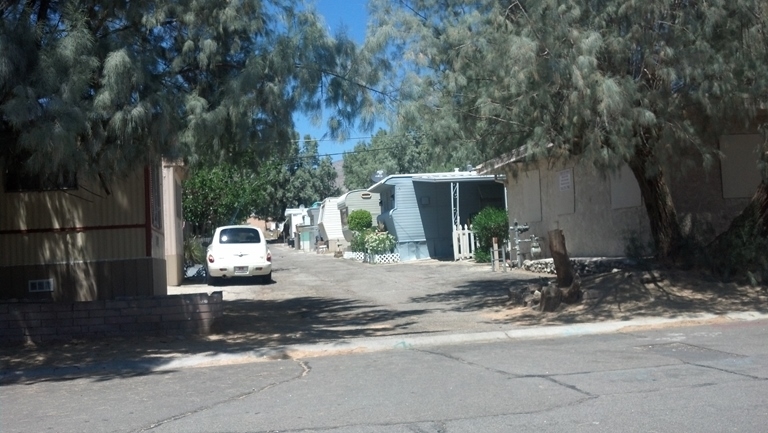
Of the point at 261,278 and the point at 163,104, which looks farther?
the point at 261,278

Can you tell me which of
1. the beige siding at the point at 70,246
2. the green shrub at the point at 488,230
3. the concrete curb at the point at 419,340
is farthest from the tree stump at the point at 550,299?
the green shrub at the point at 488,230

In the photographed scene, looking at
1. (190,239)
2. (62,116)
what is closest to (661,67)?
(62,116)

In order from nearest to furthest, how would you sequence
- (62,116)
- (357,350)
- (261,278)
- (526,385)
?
(526,385) < (62,116) < (357,350) < (261,278)

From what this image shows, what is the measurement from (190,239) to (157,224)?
12534mm

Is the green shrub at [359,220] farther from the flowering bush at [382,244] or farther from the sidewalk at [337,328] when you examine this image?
the sidewalk at [337,328]

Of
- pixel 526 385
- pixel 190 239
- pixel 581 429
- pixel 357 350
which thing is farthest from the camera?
pixel 190 239

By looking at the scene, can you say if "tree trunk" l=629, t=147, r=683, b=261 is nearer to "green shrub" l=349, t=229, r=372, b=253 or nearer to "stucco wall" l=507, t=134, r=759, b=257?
"stucco wall" l=507, t=134, r=759, b=257

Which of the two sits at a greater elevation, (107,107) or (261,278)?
(107,107)

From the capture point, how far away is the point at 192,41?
37.8 feet

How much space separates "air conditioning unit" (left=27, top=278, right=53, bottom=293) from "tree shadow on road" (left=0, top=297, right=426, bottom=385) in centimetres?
210

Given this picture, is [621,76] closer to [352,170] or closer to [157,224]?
[157,224]

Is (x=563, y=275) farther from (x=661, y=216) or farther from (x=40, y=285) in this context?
(x=40, y=285)

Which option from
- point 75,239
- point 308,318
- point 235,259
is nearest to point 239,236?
point 235,259

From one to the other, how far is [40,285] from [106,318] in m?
2.19
